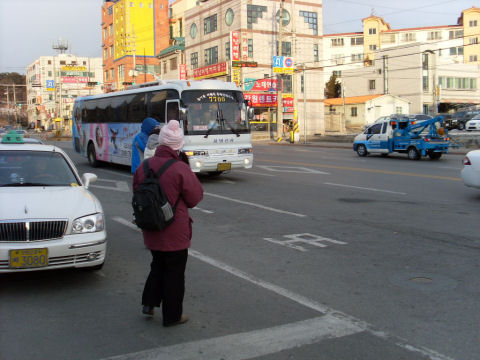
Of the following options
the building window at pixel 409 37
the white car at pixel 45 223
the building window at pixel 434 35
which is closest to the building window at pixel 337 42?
the building window at pixel 409 37

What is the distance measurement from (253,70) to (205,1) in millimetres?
12365

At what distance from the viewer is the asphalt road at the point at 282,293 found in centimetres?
420

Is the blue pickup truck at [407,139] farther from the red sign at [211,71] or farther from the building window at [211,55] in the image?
the building window at [211,55]

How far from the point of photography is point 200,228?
29.7ft

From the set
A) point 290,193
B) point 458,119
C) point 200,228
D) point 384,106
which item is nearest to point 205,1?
point 384,106

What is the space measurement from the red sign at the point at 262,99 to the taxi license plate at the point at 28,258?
47.0 meters

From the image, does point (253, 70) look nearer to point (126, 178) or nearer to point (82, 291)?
point (126, 178)

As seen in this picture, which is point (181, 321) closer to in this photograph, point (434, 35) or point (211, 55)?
point (211, 55)

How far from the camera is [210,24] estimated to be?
5684 cm

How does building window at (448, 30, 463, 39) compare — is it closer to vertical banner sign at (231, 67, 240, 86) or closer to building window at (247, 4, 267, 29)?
building window at (247, 4, 267, 29)

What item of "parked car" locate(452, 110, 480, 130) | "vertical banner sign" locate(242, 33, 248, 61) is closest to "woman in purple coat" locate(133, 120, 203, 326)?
"parked car" locate(452, 110, 480, 130)

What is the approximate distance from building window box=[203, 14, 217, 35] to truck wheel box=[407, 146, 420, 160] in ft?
123

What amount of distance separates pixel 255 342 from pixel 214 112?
459 inches

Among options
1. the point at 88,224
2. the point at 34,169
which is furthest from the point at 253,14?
the point at 88,224
